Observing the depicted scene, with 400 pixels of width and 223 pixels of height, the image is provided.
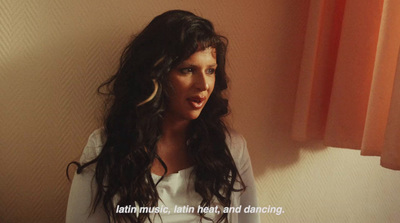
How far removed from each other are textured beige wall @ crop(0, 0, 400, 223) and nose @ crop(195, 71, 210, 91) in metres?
0.25

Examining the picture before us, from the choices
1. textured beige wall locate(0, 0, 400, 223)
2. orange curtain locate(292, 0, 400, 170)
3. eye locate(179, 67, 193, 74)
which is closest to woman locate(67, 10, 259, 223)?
eye locate(179, 67, 193, 74)

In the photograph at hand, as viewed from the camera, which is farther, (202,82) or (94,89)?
(94,89)

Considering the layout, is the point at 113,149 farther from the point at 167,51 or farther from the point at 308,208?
the point at 308,208

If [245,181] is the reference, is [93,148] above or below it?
above

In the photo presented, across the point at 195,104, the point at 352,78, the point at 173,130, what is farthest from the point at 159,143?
the point at 352,78

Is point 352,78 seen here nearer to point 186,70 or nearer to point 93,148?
point 186,70

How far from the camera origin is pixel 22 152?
0.92 metres

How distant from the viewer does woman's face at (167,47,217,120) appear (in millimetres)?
811

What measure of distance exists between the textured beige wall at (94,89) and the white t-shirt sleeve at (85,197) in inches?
4.8

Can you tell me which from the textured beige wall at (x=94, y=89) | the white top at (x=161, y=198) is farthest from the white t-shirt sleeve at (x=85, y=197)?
the textured beige wall at (x=94, y=89)

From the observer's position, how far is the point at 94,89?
3.14ft

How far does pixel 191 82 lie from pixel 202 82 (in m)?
0.03

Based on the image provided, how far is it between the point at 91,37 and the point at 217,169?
0.49 m

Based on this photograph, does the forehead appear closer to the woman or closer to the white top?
the woman
